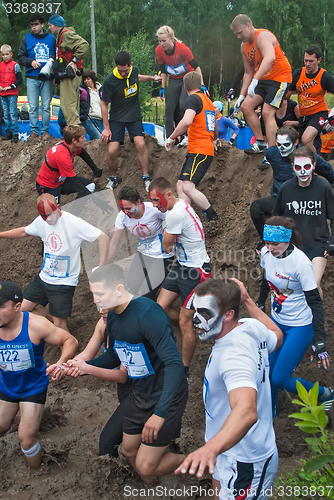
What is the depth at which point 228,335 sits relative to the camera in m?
2.62

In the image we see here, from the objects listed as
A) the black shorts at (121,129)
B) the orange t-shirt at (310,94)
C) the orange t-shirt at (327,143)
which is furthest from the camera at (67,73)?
the orange t-shirt at (327,143)

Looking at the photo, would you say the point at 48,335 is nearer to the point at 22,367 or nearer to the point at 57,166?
the point at 22,367

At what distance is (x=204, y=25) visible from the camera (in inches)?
1462

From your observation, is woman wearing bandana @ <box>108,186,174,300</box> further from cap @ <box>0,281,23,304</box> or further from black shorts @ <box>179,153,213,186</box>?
cap @ <box>0,281,23,304</box>

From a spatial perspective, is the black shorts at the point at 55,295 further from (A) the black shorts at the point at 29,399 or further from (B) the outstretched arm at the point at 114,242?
(A) the black shorts at the point at 29,399

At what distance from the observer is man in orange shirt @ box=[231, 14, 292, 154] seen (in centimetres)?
644

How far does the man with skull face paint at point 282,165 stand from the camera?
525 centimetres

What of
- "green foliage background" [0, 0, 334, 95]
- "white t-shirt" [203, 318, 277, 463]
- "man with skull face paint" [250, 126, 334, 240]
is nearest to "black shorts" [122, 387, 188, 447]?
"white t-shirt" [203, 318, 277, 463]

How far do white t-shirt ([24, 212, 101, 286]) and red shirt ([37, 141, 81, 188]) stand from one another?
1.35 m

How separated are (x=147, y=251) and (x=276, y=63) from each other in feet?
11.6

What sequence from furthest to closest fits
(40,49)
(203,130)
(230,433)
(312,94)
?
(40,49) < (312,94) < (203,130) < (230,433)

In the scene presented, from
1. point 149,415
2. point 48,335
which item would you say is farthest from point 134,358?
point 48,335

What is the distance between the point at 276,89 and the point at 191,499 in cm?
563

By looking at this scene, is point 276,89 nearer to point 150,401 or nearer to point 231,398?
point 150,401
